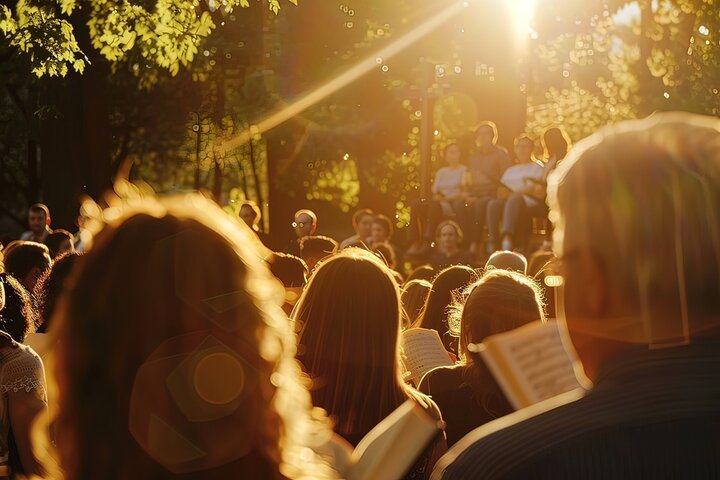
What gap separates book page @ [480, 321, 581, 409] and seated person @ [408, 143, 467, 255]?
14.7 m

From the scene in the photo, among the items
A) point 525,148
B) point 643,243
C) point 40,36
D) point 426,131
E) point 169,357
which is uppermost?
point 40,36

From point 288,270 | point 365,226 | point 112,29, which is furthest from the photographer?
point 365,226

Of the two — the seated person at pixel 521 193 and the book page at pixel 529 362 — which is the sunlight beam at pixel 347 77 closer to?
the seated person at pixel 521 193

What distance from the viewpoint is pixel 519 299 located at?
169 inches

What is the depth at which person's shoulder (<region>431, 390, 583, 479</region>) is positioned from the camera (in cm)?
161

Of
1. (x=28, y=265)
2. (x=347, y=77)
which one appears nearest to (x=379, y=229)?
(x=28, y=265)

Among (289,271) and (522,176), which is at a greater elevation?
(522,176)

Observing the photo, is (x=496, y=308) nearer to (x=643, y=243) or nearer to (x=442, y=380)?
(x=442, y=380)

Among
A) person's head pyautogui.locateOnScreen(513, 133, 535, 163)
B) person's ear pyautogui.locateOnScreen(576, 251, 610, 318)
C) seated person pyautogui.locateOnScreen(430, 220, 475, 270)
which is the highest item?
person's head pyautogui.locateOnScreen(513, 133, 535, 163)

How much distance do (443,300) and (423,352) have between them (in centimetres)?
118

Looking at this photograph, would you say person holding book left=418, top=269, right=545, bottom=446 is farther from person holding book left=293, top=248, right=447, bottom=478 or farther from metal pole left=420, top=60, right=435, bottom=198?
metal pole left=420, top=60, right=435, bottom=198

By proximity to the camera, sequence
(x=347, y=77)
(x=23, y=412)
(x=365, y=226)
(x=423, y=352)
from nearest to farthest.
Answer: (x=23, y=412)
(x=423, y=352)
(x=365, y=226)
(x=347, y=77)

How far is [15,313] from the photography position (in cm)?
467

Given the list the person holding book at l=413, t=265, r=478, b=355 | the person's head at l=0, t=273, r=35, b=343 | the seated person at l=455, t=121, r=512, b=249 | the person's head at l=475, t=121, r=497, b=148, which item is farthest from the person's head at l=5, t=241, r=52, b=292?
the person's head at l=475, t=121, r=497, b=148
